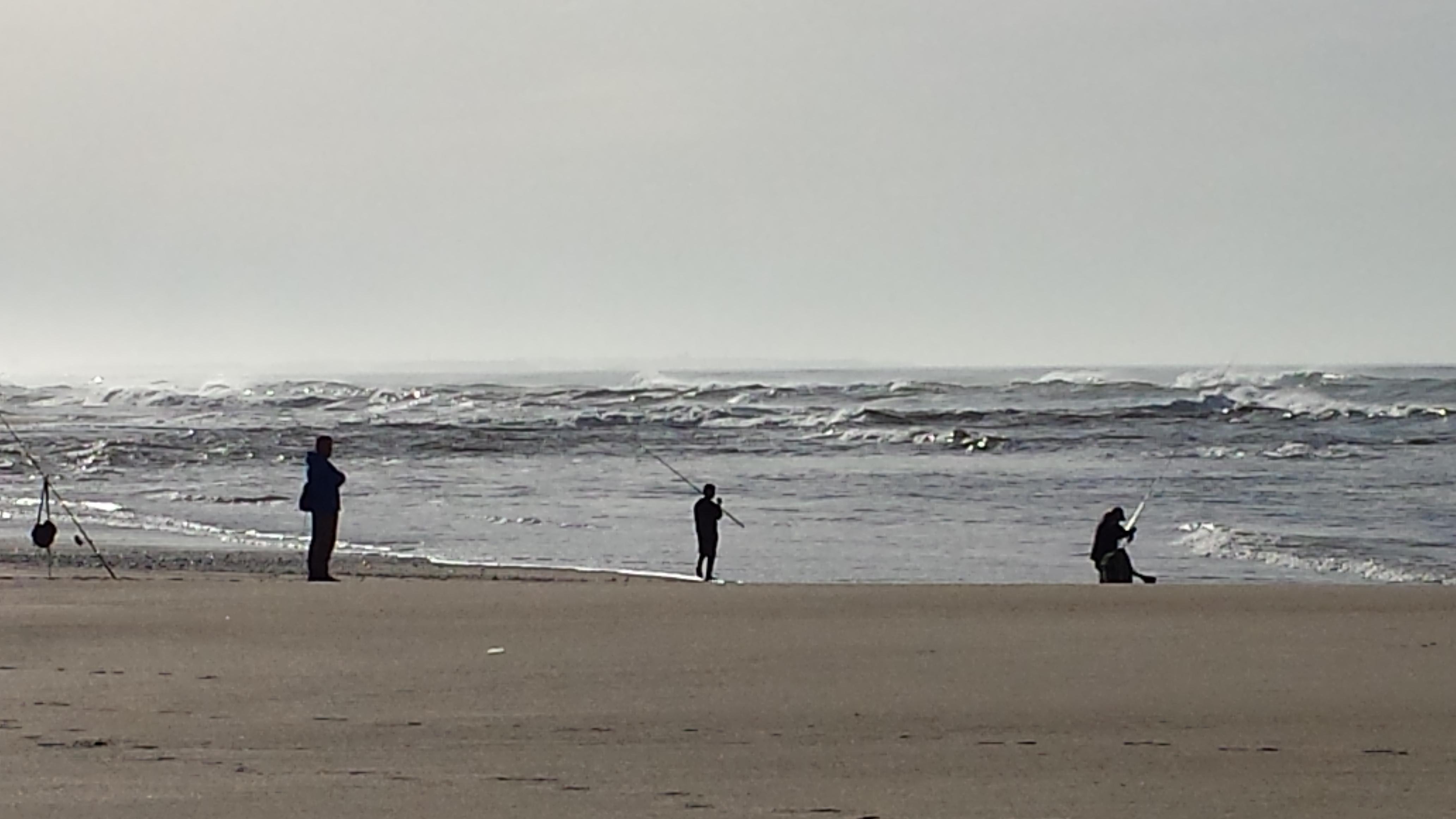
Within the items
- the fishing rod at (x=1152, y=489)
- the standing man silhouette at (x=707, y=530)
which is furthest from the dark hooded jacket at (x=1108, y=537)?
the standing man silhouette at (x=707, y=530)

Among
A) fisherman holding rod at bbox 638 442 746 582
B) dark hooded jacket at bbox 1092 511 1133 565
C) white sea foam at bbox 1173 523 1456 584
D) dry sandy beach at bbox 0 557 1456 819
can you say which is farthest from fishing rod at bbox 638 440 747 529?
dry sandy beach at bbox 0 557 1456 819

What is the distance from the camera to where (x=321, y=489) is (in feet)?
40.5

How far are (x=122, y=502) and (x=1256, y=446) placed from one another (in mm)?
18485

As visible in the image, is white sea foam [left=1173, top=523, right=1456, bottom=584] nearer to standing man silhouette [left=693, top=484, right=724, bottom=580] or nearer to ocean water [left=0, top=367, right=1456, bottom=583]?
ocean water [left=0, top=367, right=1456, bottom=583]

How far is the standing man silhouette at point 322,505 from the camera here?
1209 centimetres

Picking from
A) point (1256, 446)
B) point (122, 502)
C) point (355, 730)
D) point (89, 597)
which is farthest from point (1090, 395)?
point (355, 730)

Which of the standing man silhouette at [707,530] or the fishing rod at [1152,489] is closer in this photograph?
the standing man silhouette at [707,530]

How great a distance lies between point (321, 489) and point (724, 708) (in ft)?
22.5

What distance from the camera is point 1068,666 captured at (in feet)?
23.1

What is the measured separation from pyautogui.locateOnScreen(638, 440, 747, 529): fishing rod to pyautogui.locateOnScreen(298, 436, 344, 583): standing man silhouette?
2934 millimetres

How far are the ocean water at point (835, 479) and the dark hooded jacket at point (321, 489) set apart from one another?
8.72ft

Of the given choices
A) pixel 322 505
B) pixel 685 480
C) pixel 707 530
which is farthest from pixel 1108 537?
pixel 685 480

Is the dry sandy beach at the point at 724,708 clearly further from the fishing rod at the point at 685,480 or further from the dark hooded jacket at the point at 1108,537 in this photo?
the fishing rod at the point at 685,480

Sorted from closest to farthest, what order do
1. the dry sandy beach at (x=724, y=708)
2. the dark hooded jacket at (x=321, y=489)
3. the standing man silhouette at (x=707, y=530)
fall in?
the dry sandy beach at (x=724, y=708), the dark hooded jacket at (x=321, y=489), the standing man silhouette at (x=707, y=530)
